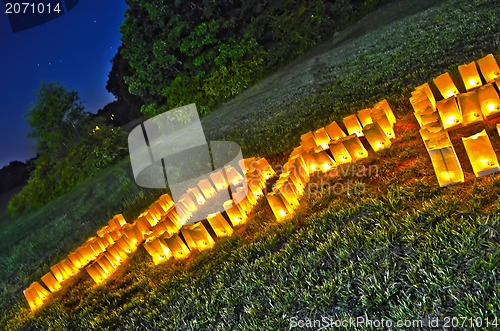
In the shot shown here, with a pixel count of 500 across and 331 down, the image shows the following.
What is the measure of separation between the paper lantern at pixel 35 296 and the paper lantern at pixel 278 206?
479cm

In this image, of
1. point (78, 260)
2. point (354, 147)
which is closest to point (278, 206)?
point (354, 147)

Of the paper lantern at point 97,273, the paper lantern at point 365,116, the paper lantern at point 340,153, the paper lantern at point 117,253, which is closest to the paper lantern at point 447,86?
the paper lantern at point 365,116

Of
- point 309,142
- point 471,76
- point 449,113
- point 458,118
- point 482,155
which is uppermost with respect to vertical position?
point 309,142

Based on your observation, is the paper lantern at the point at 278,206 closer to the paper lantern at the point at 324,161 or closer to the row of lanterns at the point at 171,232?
the row of lanterns at the point at 171,232

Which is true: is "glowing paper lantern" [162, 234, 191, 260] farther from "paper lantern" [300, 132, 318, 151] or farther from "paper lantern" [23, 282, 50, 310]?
"paper lantern" [23, 282, 50, 310]

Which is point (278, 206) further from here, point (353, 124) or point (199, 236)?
point (353, 124)

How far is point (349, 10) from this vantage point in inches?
740

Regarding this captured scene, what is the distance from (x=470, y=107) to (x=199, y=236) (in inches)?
164

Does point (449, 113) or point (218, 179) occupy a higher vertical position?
point (218, 179)

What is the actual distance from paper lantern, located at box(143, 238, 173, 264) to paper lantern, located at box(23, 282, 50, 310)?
2.61 m

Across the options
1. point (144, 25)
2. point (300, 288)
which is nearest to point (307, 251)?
point (300, 288)

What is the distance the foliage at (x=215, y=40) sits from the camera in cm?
1888

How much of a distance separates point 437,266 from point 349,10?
66.1 feet

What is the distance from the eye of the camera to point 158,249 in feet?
15.5
